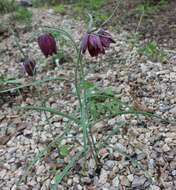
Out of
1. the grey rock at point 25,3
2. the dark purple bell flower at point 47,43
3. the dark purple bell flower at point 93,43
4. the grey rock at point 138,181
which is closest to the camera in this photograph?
the dark purple bell flower at point 93,43

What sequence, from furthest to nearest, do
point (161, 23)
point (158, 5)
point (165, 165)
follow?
point (158, 5)
point (161, 23)
point (165, 165)

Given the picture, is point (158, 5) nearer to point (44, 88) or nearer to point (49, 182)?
point (44, 88)

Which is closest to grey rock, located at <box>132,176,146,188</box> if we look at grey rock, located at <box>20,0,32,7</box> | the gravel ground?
the gravel ground

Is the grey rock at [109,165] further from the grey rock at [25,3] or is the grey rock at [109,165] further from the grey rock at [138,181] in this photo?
the grey rock at [25,3]

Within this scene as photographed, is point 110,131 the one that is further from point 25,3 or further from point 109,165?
point 25,3

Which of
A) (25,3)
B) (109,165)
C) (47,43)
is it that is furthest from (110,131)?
(25,3)

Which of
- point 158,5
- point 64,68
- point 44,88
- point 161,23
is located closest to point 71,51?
point 64,68

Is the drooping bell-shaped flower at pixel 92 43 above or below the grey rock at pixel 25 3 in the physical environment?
above

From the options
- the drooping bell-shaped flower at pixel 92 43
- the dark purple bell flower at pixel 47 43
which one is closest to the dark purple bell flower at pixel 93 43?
the drooping bell-shaped flower at pixel 92 43

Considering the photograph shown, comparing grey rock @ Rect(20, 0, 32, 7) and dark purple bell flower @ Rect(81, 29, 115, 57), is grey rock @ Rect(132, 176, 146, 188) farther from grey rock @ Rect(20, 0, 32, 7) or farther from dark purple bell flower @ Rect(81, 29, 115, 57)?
grey rock @ Rect(20, 0, 32, 7)
